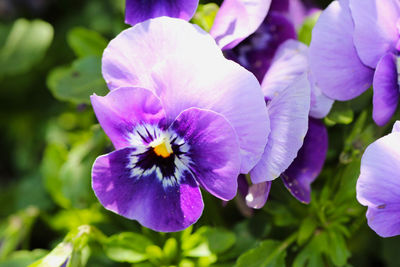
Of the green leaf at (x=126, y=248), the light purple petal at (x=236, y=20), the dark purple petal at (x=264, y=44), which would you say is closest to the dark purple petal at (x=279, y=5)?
the dark purple petal at (x=264, y=44)

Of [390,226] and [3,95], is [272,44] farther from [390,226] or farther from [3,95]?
[3,95]

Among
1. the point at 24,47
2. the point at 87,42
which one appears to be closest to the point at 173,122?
the point at 87,42

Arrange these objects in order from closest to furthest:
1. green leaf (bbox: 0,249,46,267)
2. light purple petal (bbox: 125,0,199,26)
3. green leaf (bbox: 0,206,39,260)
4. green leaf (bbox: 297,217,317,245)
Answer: light purple petal (bbox: 125,0,199,26), green leaf (bbox: 297,217,317,245), green leaf (bbox: 0,249,46,267), green leaf (bbox: 0,206,39,260)

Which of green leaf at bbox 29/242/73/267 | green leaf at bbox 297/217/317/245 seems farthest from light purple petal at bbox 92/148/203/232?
green leaf at bbox 297/217/317/245

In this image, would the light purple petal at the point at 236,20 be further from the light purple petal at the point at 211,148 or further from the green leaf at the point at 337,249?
the green leaf at the point at 337,249

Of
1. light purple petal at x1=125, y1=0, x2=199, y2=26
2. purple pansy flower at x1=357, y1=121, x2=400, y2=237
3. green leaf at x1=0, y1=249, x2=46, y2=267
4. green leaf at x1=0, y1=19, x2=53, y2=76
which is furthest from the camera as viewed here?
green leaf at x1=0, y1=19, x2=53, y2=76

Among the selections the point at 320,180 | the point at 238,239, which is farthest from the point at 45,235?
the point at 320,180

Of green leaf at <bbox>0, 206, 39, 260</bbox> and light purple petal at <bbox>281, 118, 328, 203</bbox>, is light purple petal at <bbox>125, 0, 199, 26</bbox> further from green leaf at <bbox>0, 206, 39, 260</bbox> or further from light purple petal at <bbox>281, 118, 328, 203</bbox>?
green leaf at <bbox>0, 206, 39, 260</bbox>
